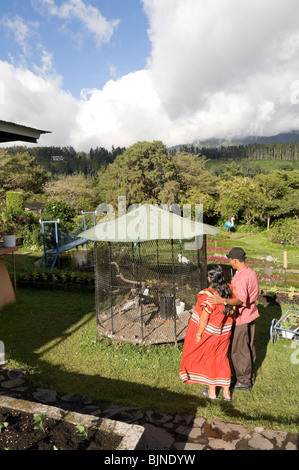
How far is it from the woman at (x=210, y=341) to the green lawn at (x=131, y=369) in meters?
0.29

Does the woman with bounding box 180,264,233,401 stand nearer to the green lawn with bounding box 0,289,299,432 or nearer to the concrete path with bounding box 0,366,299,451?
the green lawn with bounding box 0,289,299,432

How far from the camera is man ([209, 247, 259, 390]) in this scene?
4.20 metres

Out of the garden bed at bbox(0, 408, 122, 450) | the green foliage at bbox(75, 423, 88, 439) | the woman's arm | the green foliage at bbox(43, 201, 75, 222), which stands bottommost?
the garden bed at bbox(0, 408, 122, 450)

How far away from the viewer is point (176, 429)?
336 cm

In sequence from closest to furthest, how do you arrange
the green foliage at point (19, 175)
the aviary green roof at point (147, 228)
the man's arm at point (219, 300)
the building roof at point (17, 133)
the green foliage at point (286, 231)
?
A: the man's arm at point (219, 300)
the building roof at point (17, 133)
the aviary green roof at point (147, 228)
the green foliage at point (286, 231)
the green foliage at point (19, 175)

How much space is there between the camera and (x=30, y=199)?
3528 cm

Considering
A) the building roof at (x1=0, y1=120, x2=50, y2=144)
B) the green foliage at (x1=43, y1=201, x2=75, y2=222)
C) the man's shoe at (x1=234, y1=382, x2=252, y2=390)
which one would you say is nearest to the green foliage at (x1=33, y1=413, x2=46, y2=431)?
the man's shoe at (x1=234, y1=382, x2=252, y2=390)

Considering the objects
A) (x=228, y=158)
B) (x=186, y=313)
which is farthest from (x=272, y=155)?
(x=186, y=313)

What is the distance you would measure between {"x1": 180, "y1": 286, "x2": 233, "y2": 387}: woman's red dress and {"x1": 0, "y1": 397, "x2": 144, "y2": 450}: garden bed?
5.32 ft

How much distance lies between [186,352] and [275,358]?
231cm

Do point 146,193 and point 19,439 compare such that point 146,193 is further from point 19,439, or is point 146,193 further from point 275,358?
point 19,439

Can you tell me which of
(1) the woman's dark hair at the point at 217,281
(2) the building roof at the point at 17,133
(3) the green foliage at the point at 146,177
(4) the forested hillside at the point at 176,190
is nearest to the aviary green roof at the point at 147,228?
(1) the woman's dark hair at the point at 217,281

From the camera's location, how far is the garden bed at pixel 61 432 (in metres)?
2.56

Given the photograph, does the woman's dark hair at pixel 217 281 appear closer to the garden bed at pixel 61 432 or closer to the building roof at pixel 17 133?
the garden bed at pixel 61 432
